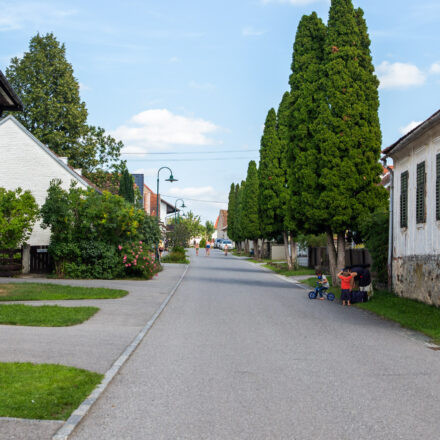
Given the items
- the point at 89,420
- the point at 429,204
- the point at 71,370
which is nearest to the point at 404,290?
the point at 429,204

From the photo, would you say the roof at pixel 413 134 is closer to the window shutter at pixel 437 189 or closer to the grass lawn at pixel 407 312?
the window shutter at pixel 437 189

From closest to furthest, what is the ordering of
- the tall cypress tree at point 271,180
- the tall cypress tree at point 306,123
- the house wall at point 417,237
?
the house wall at point 417,237 → the tall cypress tree at point 306,123 → the tall cypress tree at point 271,180

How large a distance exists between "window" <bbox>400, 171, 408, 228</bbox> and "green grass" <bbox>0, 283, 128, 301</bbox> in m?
9.15

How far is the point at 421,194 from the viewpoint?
16734mm

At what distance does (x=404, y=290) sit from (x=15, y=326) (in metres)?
11.8

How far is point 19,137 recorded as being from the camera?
109 feet

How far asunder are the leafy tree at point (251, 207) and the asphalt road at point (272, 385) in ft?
160

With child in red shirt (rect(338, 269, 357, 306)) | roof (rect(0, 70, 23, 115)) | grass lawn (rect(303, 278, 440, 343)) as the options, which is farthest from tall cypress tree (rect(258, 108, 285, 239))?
roof (rect(0, 70, 23, 115))

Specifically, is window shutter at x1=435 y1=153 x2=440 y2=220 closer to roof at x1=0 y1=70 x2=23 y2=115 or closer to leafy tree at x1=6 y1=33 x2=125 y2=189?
roof at x1=0 y1=70 x2=23 y2=115

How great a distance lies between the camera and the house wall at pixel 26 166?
33188mm

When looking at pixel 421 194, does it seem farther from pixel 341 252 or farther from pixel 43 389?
pixel 43 389

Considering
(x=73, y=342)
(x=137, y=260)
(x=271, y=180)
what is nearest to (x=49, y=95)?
(x=271, y=180)

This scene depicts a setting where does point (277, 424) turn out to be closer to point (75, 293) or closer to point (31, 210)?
point (75, 293)

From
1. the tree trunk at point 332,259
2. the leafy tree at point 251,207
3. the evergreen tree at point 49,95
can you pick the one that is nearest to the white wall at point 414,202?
the tree trunk at point 332,259
